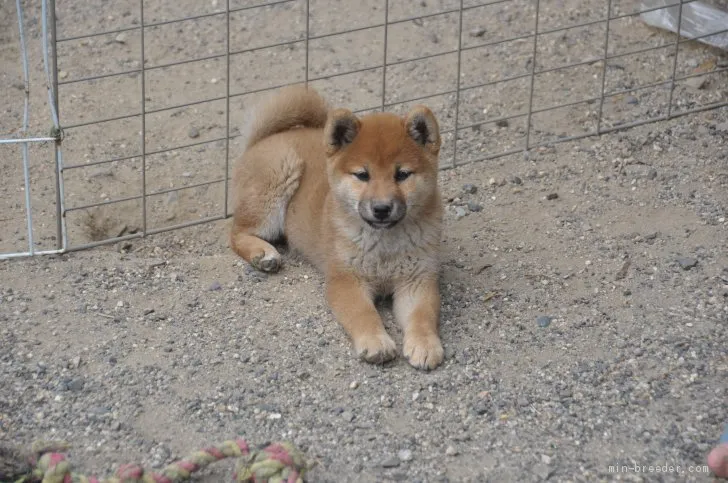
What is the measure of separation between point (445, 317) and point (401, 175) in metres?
0.66

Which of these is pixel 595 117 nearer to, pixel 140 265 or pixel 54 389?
pixel 140 265

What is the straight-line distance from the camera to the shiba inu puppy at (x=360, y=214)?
4.52m

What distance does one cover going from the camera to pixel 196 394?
162 inches

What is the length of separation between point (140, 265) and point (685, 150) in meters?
3.03

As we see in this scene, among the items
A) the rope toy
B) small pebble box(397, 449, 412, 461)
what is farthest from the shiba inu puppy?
the rope toy

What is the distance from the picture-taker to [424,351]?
14.1ft

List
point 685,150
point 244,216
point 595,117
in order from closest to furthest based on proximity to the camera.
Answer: point 244,216, point 685,150, point 595,117

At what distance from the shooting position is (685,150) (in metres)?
6.04

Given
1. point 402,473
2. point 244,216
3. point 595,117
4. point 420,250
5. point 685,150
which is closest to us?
point 402,473

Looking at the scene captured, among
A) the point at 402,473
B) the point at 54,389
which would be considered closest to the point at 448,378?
the point at 402,473

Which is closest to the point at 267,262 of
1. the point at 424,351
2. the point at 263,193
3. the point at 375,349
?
the point at 263,193

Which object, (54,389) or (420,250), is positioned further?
(420,250)

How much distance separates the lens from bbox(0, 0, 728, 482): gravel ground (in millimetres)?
3844

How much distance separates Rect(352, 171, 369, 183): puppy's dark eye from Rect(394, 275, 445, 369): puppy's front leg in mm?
540
